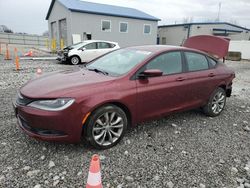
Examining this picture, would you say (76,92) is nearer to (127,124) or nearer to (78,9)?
(127,124)

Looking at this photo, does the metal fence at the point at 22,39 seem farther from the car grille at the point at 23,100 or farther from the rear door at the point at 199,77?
the car grille at the point at 23,100

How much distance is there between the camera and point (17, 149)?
9.99ft

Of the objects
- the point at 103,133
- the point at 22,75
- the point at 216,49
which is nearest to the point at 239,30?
the point at 216,49

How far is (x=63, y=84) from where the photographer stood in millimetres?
2957

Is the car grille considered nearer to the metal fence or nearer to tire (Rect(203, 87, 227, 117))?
tire (Rect(203, 87, 227, 117))

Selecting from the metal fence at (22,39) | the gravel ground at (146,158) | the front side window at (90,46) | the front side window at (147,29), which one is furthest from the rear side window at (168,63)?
the metal fence at (22,39)

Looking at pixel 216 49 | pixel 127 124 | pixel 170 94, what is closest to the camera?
pixel 127 124

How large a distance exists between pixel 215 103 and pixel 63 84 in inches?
132

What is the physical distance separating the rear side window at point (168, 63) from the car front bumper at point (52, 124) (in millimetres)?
1505

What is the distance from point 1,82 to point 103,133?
18.0ft

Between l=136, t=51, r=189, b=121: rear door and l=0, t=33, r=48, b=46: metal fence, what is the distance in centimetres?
2786

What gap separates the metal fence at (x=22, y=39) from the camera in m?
28.2

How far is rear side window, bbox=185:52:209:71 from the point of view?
4.05 meters

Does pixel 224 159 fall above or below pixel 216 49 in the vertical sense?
below
